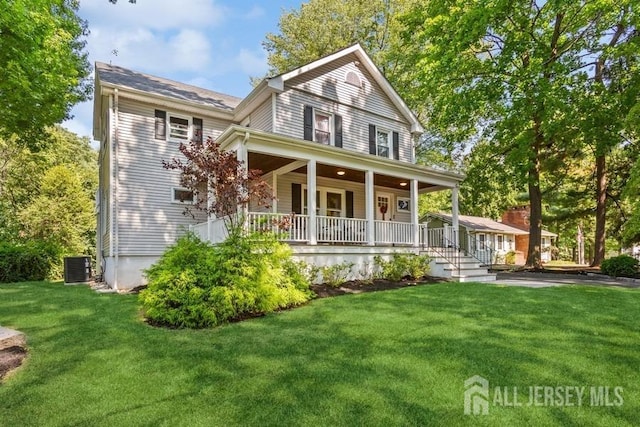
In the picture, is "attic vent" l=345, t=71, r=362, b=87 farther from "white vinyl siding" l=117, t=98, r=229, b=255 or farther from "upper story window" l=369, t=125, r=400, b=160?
"white vinyl siding" l=117, t=98, r=229, b=255

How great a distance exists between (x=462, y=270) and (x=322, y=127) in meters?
6.86

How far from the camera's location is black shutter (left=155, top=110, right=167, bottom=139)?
12148 mm

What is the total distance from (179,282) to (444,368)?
4372mm

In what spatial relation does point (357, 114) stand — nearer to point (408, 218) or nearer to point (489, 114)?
point (408, 218)

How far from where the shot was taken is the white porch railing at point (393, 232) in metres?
12.1

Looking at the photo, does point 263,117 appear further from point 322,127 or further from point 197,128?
point 197,128

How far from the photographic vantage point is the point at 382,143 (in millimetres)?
15195

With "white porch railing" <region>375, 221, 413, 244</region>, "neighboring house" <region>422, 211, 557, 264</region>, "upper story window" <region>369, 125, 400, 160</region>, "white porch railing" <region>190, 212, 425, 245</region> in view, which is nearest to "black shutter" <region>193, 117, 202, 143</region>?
"white porch railing" <region>190, 212, 425, 245</region>

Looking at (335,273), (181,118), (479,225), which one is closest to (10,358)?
(335,273)

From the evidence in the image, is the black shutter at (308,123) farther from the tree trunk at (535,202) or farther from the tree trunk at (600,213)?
the tree trunk at (600,213)

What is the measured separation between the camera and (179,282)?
20.4 ft

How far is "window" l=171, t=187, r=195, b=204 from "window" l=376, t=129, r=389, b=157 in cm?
735

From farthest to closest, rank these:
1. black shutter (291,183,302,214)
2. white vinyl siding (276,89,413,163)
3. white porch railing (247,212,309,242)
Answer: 1. black shutter (291,183,302,214)
2. white vinyl siding (276,89,413,163)
3. white porch railing (247,212,309,242)

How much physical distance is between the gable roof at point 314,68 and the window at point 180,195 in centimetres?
347
